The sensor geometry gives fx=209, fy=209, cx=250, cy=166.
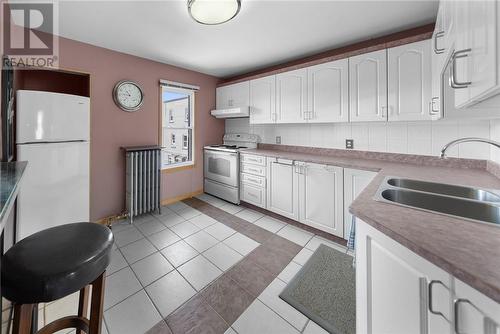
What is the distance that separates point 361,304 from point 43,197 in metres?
2.74

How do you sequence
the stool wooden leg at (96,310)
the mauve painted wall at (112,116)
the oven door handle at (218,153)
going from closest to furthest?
the stool wooden leg at (96,310), the mauve painted wall at (112,116), the oven door handle at (218,153)

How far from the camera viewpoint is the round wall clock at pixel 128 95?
2891mm

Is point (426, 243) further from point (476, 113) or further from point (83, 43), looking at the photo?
point (83, 43)

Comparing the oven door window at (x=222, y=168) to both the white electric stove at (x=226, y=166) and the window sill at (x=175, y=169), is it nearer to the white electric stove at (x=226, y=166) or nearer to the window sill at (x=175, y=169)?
the white electric stove at (x=226, y=166)

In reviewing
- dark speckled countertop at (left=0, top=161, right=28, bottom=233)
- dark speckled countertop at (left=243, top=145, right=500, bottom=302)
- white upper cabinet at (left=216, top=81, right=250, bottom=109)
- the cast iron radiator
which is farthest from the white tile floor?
white upper cabinet at (left=216, top=81, right=250, bottom=109)

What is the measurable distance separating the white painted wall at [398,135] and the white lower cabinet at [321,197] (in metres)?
0.66

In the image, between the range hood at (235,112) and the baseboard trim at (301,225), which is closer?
the baseboard trim at (301,225)

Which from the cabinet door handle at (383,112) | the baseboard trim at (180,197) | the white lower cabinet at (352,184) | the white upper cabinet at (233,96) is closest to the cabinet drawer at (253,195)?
the baseboard trim at (180,197)

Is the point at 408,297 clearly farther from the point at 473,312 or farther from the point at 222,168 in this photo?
the point at 222,168

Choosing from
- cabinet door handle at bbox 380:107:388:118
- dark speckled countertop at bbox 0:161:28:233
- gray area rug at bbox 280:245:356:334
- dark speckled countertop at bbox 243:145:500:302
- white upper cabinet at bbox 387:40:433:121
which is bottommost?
gray area rug at bbox 280:245:356:334

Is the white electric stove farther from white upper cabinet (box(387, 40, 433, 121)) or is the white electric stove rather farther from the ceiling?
white upper cabinet (box(387, 40, 433, 121))

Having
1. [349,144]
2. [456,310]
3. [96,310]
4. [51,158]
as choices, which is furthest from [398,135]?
[51,158]

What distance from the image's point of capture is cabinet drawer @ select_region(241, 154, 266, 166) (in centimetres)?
310

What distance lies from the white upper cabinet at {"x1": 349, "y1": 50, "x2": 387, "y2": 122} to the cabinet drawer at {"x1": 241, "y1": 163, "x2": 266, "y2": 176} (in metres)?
1.35
